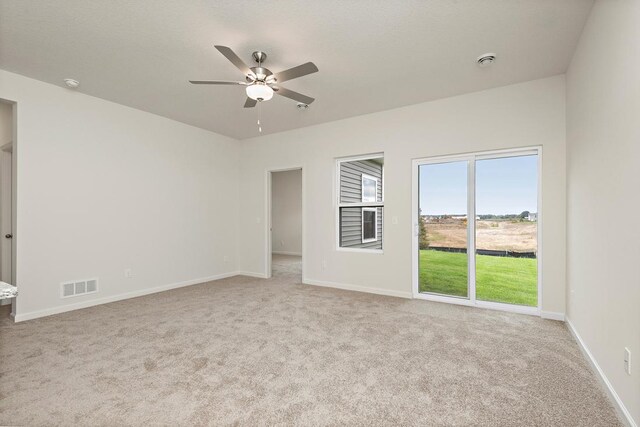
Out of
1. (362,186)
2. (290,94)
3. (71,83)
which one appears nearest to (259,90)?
(290,94)

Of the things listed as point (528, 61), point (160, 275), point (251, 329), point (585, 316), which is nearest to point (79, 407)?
point (251, 329)

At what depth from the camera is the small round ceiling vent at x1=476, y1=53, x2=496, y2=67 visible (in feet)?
9.70

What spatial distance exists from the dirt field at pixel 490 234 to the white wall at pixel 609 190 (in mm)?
759

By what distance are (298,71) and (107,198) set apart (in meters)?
3.43

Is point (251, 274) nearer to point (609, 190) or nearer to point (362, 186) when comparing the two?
point (362, 186)

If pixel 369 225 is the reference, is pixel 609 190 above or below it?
above

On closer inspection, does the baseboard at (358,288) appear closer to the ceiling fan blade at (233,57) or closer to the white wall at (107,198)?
the white wall at (107,198)

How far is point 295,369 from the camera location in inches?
90.3

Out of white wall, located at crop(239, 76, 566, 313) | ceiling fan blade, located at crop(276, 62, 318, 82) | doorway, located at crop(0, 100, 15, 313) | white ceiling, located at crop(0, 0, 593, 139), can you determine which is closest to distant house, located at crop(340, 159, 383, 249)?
white wall, located at crop(239, 76, 566, 313)

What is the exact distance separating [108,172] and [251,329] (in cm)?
313

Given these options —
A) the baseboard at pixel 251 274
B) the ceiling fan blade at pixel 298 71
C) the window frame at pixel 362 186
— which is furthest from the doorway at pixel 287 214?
the ceiling fan blade at pixel 298 71

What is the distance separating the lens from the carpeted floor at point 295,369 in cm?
178

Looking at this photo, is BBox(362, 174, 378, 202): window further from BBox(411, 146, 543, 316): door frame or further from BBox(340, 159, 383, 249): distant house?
BBox(411, 146, 543, 316): door frame

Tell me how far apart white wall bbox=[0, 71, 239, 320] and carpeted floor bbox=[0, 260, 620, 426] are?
692 millimetres
